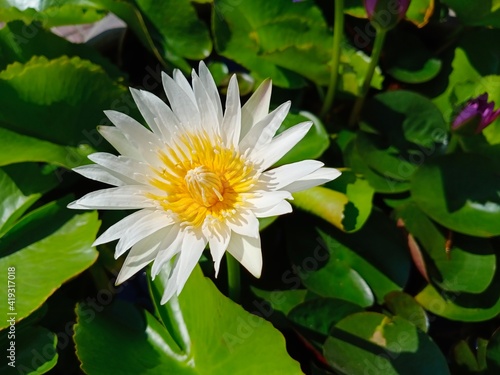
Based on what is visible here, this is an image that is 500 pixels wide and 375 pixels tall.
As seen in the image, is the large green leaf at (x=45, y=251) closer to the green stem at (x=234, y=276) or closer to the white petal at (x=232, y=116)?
the green stem at (x=234, y=276)

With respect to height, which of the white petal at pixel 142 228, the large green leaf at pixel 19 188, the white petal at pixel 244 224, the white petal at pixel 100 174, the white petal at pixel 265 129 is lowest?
the large green leaf at pixel 19 188

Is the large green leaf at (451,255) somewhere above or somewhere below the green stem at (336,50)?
below

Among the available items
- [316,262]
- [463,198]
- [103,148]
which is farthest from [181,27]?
[463,198]

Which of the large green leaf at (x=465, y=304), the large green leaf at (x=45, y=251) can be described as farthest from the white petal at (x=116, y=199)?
the large green leaf at (x=465, y=304)

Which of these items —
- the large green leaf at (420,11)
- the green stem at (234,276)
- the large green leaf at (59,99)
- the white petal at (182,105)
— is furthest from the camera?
the large green leaf at (420,11)

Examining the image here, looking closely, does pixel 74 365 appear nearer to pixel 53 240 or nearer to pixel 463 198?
pixel 53 240

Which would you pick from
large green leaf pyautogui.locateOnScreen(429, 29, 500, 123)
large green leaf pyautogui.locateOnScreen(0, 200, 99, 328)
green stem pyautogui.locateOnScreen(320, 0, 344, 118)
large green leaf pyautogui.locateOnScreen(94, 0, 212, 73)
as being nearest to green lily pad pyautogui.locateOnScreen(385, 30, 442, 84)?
large green leaf pyautogui.locateOnScreen(429, 29, 500, 123)
